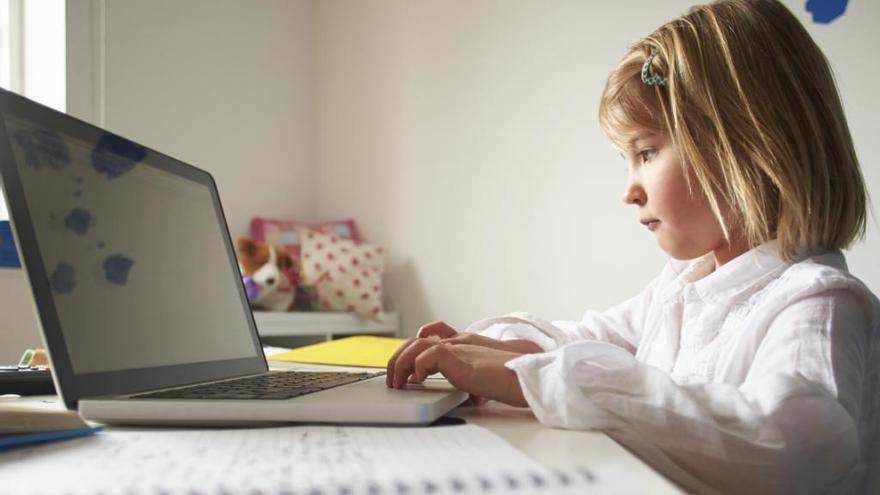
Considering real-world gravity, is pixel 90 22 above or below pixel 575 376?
above

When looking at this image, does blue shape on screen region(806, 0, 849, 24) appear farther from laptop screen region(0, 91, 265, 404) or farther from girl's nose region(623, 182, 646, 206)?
laptop screen region(0, 91, 265, 404)

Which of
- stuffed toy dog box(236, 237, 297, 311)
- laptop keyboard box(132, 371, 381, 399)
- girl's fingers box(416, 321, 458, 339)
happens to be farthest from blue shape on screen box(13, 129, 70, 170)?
stuffed toy dog box(236, 237, 297, 311)

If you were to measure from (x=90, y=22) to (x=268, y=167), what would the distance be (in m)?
0.91

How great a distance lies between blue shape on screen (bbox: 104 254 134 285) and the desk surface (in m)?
0.14

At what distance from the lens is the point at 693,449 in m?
0.53

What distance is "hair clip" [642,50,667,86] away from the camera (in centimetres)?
90

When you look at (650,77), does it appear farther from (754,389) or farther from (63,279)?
(63,279)

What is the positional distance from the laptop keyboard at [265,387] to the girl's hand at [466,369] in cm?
7

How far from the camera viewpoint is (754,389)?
567 millimetres

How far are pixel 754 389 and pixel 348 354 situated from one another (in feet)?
2.24

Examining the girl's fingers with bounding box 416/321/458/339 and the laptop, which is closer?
the laptop

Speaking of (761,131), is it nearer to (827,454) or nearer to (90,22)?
(827,454)

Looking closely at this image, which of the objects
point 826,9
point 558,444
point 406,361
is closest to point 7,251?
point 406,361

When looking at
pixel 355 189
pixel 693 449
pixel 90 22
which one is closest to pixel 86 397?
pixel 693 449
